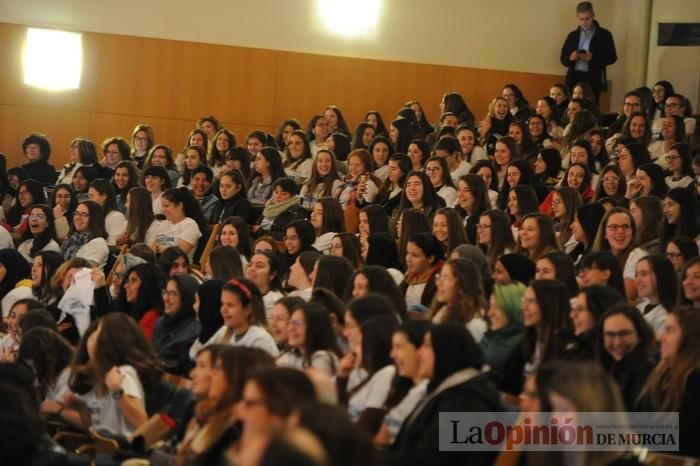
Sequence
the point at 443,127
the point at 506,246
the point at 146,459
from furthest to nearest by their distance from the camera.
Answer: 1. the point at 443,127
2. the point at 506,246
3. the point at 146,459

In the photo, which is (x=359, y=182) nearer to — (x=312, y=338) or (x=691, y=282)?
(x=691, y=282)

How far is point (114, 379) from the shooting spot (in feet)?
17.7

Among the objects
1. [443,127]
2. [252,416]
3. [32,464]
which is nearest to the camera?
[252,416]

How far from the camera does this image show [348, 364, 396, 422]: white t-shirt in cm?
477

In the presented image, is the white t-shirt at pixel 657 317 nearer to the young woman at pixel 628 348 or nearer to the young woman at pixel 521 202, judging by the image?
the young woman at pixel 628 348

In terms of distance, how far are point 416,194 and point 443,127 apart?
9.32 feet

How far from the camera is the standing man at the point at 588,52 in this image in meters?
13.2

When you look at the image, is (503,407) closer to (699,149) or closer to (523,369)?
(523,369)

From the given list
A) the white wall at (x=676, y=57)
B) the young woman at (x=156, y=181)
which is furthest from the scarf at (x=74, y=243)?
the white wall at (x=676, y=57)

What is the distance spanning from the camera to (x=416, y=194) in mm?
8797

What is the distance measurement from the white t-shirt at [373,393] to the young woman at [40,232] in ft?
15.1

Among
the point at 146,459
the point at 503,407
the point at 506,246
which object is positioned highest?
the point at 506,246

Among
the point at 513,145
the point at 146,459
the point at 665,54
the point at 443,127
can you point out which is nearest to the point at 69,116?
the point at 443,127

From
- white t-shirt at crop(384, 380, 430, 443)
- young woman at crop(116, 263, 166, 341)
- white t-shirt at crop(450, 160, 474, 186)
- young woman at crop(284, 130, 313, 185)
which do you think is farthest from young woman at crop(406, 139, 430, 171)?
white t-shirt at crop(384, 380, 430, 443)
